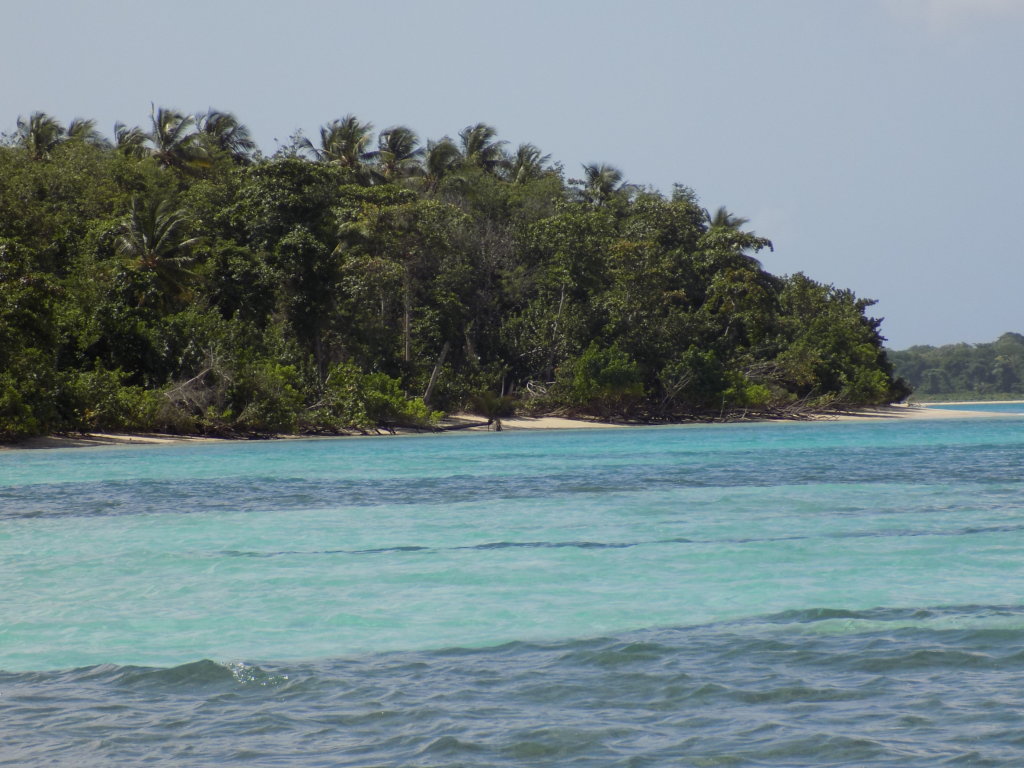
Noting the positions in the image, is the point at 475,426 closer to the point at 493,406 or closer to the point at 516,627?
the point at 493,406

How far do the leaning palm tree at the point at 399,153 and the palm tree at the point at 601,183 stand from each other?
8.11 m

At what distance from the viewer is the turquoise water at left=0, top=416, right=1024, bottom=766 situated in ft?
13.6

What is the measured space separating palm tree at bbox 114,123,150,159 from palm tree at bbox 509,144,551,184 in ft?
51.5

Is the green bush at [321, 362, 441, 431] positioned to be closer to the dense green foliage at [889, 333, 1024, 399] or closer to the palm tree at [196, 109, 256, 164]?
the palm tree at [196, 109, 256, 164]

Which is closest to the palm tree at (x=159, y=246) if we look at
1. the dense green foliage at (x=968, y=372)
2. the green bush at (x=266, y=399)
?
the green bush at (x=266, y=399)

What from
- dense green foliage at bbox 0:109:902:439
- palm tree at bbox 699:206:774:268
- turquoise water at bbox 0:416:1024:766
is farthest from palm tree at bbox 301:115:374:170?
turquoise water at bbox 0:416:1024:766

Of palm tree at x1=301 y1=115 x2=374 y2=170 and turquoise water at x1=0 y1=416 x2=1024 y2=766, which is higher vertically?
palm tree at x1=301 y1=115 x2=374 y2=170

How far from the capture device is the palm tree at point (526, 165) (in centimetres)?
5091

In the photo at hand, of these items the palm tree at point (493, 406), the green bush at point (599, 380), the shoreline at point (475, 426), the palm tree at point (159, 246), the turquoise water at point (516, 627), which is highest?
the palm tree at point (159, 246)

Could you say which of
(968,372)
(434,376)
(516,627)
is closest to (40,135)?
(434,376)

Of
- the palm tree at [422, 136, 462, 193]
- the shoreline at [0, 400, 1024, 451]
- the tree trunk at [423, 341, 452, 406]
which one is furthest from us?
the palm tree at [422, 136, 462, 193]

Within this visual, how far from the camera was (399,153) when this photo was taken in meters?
47.3

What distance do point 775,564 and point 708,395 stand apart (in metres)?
32.1

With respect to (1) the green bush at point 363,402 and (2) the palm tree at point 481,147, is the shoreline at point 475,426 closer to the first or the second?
(1) the green bush at point 363,402
